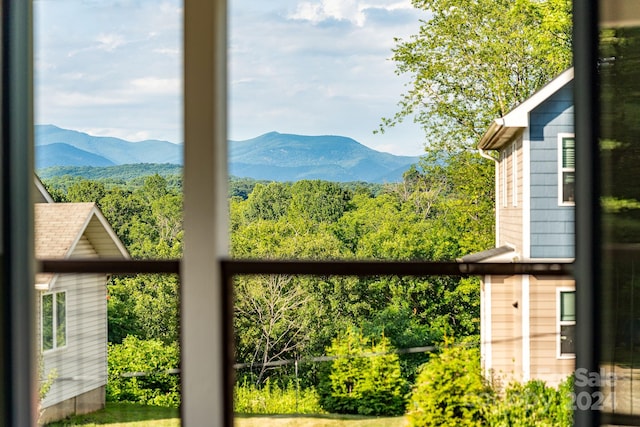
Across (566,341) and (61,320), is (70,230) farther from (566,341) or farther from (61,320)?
(566,341)

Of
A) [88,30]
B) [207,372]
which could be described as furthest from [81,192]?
[207,372]

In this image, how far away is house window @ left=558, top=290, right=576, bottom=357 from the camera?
2609 millimetres

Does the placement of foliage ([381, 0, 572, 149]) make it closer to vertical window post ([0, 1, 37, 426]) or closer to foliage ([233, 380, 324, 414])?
foliage ([233, 380, 324, 414])

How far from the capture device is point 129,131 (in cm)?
324

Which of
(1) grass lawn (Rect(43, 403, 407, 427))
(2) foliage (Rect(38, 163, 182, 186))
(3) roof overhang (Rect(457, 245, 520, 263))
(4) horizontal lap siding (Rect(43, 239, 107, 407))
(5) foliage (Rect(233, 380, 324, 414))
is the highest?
(2) foliage (Rect(38, 163, 182, 186))

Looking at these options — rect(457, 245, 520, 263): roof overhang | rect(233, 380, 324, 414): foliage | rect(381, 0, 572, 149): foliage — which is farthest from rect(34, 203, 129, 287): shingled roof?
rect(457, 245, 520, 263): roof overhang

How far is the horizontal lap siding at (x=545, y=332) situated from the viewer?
2.60 meters

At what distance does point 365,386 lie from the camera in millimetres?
2660

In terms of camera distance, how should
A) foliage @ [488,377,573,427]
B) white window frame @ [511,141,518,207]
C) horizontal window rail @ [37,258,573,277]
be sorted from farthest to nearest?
white window frame @ [511,141,518,207] → foliage @ [488,377,573,427] → horizontal window rail @ [37,258,573,277]

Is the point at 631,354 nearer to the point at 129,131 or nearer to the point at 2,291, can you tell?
the point at 2,291

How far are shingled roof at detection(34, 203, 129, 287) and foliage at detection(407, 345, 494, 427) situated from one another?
5.40ft

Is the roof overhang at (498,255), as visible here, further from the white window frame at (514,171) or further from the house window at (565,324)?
the house window at (565,324)

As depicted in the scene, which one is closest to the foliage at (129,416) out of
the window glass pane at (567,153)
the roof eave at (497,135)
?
the roof eave at (497,135)

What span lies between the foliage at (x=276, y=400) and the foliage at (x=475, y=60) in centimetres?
141
